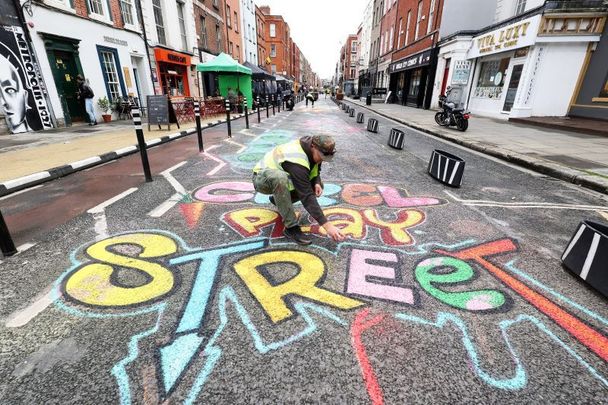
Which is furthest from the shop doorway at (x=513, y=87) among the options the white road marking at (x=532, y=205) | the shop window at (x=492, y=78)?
the white road marking at (x=532, y=205)

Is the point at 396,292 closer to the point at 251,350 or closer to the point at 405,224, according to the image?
the point at 251,350

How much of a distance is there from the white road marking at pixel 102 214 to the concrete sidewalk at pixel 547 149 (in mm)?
7658

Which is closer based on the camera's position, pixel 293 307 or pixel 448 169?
pixel 293 307

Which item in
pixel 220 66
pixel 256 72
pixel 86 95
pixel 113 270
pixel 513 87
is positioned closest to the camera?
pixel 113 270

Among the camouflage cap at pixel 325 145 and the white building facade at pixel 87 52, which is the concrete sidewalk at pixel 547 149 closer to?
the camouflage cap at pixel 325 145

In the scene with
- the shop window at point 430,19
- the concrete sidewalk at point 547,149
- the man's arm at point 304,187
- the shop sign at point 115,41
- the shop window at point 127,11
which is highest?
the shop window at point 430,19

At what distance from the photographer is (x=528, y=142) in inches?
366

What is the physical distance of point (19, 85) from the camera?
33.2 feet

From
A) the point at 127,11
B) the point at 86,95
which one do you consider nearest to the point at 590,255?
the point at 86,95

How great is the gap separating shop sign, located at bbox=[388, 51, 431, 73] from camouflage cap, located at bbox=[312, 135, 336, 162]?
23.8 metres

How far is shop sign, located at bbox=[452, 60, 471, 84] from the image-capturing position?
60.8 feet

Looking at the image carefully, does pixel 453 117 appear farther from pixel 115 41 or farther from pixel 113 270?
pixel 115 41

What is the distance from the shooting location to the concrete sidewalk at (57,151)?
219 inches

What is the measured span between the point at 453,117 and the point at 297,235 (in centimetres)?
1154
